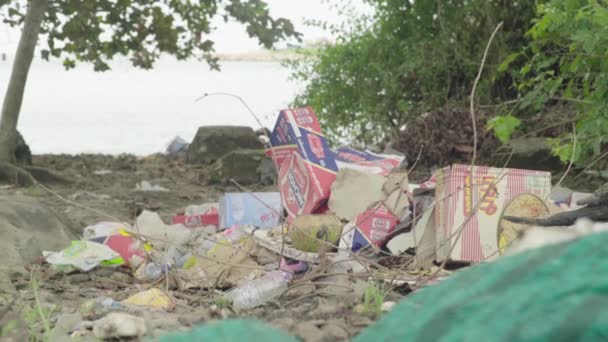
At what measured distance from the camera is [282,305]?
261 centimetres

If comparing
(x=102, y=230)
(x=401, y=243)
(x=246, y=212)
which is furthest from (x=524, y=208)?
(x=102, y=230)

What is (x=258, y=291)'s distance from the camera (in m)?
2.72

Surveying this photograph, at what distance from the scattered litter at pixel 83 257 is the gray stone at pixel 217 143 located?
4.89 m

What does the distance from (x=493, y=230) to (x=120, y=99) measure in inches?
573

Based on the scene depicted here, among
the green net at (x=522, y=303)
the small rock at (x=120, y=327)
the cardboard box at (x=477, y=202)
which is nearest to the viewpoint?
the green net at (x=522, y=303)

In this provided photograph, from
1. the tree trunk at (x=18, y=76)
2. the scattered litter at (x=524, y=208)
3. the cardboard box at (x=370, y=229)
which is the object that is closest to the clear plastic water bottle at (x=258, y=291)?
the cardboard box at (x=370, y=229)

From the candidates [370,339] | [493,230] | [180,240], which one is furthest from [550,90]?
[370,339]

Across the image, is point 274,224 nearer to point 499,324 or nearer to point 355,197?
Answer: point 355,197

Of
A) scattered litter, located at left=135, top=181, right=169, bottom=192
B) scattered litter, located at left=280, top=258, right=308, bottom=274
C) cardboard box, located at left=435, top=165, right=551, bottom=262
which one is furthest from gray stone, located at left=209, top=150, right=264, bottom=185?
scattered litter, located at left=280, top=258, right=308, bottom=274

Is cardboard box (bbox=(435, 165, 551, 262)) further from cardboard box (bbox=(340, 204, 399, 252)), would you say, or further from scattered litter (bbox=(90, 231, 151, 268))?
scattered litter (bbox=(90, 231, 151, 268))

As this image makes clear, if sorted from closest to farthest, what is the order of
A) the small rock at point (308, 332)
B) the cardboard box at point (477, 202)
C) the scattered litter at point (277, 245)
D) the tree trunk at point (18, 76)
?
the small rock at point (308, 332) < the scattered litter at point (277, 245) < the cardboard box at point (477, 202) < the tree trunk at point (18, 76)

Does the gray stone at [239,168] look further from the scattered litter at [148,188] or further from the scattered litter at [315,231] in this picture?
the scattered litter at [315,231]

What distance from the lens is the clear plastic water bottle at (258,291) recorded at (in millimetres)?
2650

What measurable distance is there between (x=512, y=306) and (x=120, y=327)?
5.12 feet
